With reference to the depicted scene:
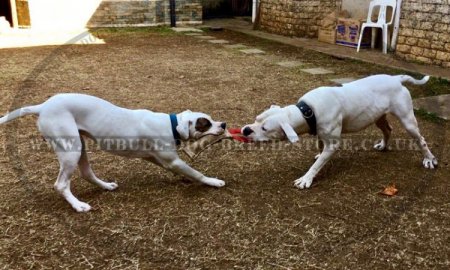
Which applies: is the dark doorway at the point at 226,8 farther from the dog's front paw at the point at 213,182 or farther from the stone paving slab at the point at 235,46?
the dog's front paw at the point at 213,182

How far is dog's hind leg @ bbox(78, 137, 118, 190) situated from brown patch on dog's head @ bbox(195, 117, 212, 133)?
0.86 metres

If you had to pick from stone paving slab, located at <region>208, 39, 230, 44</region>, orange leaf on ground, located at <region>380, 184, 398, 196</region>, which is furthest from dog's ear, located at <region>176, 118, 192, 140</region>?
stone paving slab, located at <region>208, 39, 230, 44</region>

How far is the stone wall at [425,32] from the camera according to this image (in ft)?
25.5

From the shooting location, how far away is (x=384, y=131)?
161 inches

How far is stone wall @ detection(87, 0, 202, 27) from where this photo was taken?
45.4 ft

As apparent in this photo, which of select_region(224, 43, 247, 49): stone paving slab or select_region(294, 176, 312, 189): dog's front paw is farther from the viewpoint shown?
select_region(224, 43, 247, 49): stone paving slab

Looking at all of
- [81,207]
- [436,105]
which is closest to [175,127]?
[81,207]

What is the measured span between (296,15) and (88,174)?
31.1 ft

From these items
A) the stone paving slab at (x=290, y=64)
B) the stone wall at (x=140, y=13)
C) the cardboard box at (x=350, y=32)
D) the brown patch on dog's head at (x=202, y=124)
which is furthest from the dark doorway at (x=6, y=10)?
the brown patch on dog's head at (x=202, y=124)

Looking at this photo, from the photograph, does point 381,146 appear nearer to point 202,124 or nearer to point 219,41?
point 202,124

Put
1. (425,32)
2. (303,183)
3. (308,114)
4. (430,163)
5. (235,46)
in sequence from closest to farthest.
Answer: (308,114) → (303,183) → (430,163) → (425,32) → (235,46)

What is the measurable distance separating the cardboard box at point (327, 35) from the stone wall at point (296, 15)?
1.49ft

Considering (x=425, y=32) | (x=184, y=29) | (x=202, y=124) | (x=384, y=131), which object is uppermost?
(x=425, y=32)

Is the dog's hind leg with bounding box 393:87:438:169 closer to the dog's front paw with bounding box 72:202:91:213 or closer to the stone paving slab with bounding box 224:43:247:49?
the dog's front paw with bounding box 72:202:91:213
